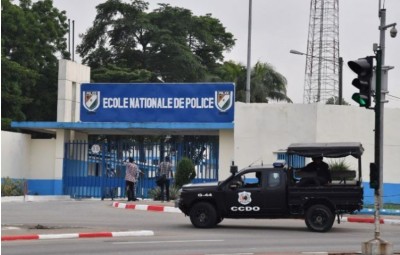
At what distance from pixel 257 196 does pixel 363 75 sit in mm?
6820

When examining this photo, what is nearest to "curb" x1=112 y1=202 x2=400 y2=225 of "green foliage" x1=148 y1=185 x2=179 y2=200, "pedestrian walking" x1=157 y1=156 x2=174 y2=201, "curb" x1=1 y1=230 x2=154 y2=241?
"pedestrian walking" x1=157 y1=156 x2=174 y2=201

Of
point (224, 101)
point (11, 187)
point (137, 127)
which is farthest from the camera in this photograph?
point (137, 127)

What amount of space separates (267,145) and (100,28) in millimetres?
32035

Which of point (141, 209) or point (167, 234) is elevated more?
point (141, 209)

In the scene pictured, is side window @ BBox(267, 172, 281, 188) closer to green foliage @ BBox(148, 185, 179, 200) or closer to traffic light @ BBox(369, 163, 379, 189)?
traffic light @ BBox(369, 163, 379, 189)

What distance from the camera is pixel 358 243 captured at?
16.6 m

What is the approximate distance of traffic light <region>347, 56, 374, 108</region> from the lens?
13.5 m

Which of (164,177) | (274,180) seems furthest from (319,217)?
(164,177)

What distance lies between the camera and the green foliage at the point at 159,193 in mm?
30069

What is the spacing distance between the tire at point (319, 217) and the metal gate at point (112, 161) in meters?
13.6

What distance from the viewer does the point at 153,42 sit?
2346 inches

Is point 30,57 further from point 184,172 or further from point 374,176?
point 374,176

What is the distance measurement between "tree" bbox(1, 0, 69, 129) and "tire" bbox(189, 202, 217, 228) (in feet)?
90.9

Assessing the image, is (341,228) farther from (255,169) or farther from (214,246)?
(214,246)
